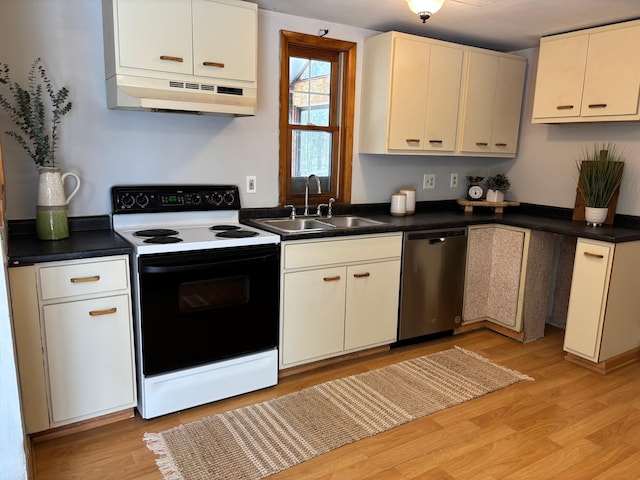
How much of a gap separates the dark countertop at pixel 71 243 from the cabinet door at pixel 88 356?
0.72 ft

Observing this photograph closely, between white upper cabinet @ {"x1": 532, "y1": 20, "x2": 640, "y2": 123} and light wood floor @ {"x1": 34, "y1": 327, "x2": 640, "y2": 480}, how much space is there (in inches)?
67.9

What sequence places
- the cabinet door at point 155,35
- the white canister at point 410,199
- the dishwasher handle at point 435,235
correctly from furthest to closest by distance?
the white canister at point 410,199 < the dishwasher handle at point 435,235 < the cabinet door at point 155,35

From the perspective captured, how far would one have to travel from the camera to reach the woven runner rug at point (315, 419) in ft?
6.73

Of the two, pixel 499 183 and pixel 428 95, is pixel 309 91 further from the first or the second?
pixel 499 183

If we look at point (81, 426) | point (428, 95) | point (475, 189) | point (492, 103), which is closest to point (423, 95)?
point (428, 95)

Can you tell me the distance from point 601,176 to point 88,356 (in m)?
3.23

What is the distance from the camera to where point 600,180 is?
3145mm

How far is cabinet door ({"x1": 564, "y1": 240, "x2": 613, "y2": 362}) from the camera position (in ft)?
9.32

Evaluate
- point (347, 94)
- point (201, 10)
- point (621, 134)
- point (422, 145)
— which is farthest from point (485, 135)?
point (201, 10)

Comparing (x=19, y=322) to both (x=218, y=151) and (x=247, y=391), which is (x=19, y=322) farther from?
(x=218, y=151)

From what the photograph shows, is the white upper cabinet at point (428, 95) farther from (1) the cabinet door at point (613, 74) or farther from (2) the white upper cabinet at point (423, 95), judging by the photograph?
(1) the cabinet door at point (613, 74)

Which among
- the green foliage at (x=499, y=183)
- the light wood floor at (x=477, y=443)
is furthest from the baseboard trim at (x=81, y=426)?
the green foliage at (x=499, y=183)

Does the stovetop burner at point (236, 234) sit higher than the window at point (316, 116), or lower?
lower

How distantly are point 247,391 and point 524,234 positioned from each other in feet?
7.00
